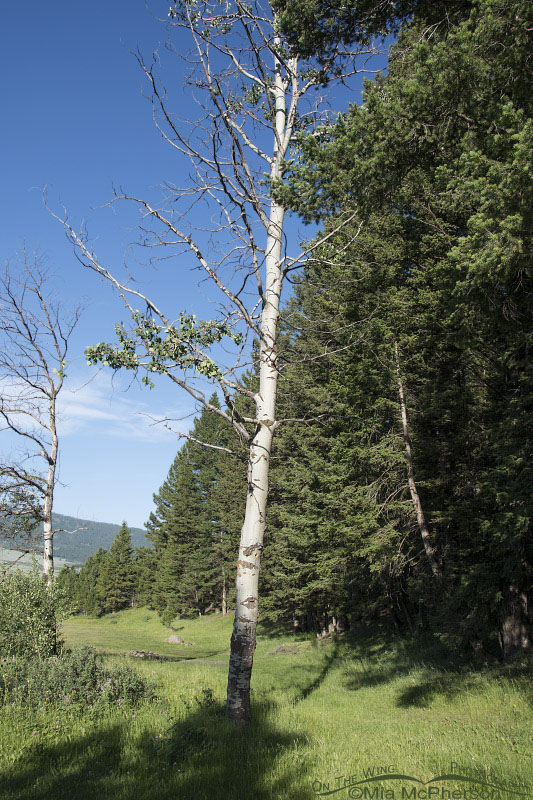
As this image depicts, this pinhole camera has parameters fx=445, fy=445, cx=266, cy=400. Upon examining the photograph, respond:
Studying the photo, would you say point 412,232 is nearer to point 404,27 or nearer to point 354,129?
point 404,27

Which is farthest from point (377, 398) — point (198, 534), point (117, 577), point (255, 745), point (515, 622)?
point (117, 577)

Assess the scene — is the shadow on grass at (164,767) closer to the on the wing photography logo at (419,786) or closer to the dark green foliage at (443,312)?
the on the wing photography logo at (419,786)

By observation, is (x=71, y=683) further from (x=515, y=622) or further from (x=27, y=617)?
(x=515, y=622)

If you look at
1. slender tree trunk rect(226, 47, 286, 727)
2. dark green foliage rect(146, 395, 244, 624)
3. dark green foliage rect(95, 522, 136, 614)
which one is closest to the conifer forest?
slender tree trunk rect(226, 47, 286, 727)

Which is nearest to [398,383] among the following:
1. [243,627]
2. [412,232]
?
[412,232]

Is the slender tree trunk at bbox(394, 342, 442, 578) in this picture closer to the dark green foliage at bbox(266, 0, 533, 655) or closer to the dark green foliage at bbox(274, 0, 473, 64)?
the dark green foliage at bbox(266, 0, 533, 655)

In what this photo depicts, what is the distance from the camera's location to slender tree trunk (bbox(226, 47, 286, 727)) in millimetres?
5707

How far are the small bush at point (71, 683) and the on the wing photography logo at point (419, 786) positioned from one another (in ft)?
10.7

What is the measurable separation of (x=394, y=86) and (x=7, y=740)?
909 cm

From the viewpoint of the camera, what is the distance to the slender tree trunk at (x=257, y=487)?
571 cm

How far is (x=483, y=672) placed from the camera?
9.41 m

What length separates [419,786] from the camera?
12.9 feet

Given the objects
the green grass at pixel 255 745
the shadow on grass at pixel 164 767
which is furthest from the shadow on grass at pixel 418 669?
the shadow on grass at pixel 164 767

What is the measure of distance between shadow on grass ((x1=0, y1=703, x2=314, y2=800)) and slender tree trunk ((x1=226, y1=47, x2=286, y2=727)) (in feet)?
1.82
